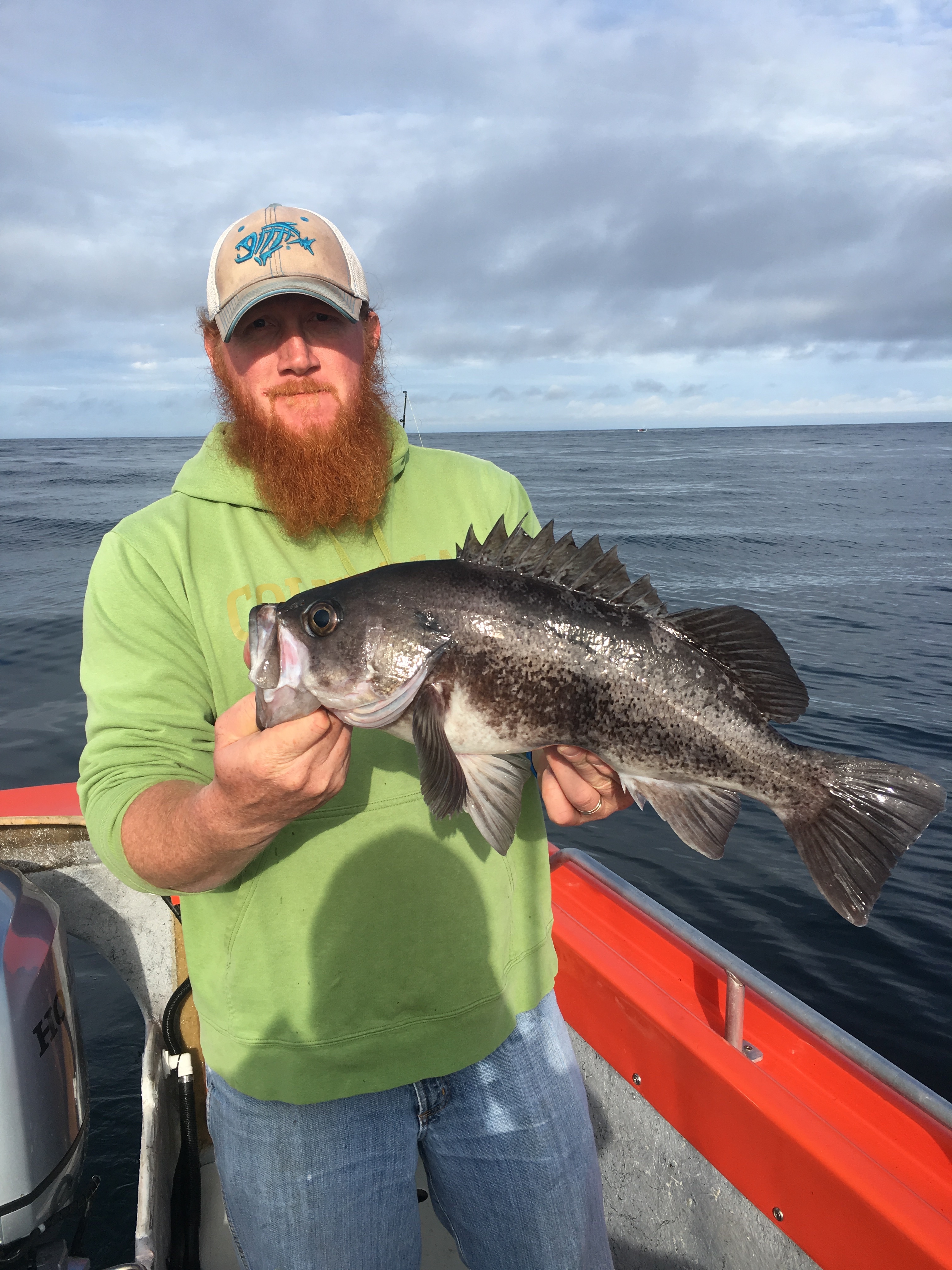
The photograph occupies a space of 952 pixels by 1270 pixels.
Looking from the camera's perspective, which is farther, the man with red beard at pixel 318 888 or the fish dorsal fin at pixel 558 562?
the fish dorsal fin at pixel 558 562

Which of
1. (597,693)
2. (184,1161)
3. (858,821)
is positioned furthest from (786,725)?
(184,1161)

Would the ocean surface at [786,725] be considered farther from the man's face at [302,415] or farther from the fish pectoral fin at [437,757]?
the man's face at [302,415]

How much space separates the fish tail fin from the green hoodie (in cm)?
105

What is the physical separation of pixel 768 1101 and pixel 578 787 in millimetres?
1310


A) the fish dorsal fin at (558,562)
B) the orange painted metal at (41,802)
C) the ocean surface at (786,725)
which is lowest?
the ocean surface at (786,725)

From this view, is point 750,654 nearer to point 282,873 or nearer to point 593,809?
point 593,809

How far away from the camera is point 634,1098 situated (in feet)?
11.5

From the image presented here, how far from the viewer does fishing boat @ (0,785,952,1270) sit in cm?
253

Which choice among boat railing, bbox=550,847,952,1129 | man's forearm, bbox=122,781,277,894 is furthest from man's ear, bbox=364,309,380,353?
boat railing, bbox=550,847,952,1129

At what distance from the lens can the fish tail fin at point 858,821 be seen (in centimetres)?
243

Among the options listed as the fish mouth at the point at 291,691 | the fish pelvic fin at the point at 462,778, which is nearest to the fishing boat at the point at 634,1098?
the fish pelvic fin at the point at 462,778

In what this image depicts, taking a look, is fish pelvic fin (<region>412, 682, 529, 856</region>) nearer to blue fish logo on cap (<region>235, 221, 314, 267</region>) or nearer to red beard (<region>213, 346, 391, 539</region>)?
red beard (<region>213, 346, 391, 539</region>)

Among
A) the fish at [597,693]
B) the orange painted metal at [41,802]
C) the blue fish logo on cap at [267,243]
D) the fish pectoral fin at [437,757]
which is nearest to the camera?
the fish pectoral fin at [437,757]

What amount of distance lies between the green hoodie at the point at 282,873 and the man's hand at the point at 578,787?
0.32 metres
